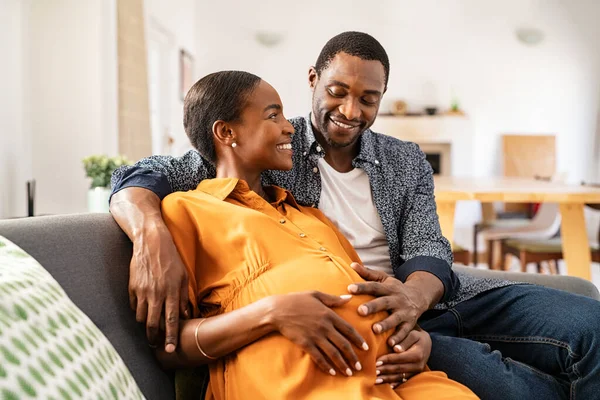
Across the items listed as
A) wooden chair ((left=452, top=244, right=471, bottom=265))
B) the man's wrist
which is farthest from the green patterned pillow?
wooden chair ((left=452, top=244, right=471, bottom=265))

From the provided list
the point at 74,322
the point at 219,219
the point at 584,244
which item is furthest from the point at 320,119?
the point at 584,244

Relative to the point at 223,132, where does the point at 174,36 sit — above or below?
above

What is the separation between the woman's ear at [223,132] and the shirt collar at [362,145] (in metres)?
0.36

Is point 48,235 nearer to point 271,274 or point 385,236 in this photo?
point 271,274

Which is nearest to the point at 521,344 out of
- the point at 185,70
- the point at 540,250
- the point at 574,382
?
the point at 574,382

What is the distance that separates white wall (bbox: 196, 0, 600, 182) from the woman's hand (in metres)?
6.62

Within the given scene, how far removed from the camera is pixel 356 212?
66.9 inches

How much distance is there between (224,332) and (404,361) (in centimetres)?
34

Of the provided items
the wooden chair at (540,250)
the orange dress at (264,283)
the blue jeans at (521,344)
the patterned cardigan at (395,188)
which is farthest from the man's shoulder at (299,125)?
the wooden chair at (540,250)

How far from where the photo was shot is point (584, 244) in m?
3.29

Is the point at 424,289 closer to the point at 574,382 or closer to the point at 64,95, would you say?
the point at 574,382

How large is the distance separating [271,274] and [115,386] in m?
→ 0.38

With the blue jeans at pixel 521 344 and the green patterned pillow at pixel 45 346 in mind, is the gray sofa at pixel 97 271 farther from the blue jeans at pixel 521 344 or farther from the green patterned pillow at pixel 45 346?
the blue jeans at pixel 521 344

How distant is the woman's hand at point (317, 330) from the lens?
1.04m
